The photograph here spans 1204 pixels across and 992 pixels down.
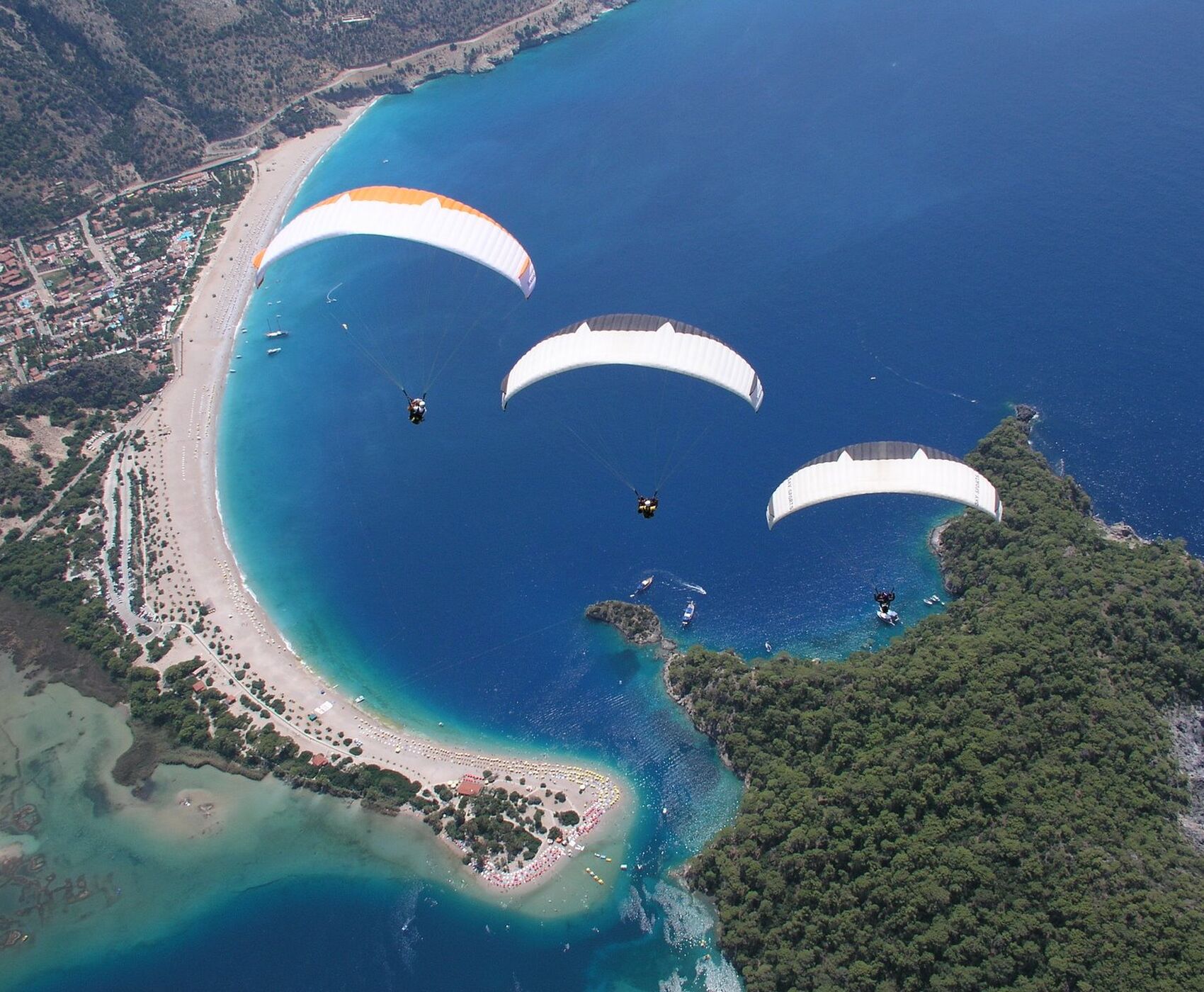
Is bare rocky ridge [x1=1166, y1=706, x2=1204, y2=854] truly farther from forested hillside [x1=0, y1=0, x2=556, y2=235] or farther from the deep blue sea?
forested hillside [x1=0, y1=0, x2=556, y2=235]

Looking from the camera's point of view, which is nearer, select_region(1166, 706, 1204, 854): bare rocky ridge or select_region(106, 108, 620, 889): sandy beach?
select_region(1166, 706, 1204, 854): bare rocky ridge

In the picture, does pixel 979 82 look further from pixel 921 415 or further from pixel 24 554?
pixel 24 554

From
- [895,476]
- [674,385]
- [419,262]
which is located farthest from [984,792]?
[419,262]

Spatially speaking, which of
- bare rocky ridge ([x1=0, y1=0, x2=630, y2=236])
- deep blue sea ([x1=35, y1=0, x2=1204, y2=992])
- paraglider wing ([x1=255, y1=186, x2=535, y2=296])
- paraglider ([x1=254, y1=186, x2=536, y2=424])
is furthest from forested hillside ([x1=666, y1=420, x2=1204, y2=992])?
bare rocky ridge ([x1=0, y1=0, x2=630, y2=236])

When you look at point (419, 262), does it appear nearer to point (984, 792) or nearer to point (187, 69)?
point (187, 69)

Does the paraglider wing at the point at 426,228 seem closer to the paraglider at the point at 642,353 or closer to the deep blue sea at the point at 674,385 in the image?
the paraglider at the point at 642,353

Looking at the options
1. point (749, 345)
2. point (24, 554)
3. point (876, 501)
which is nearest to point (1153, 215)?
point (749, 345)
